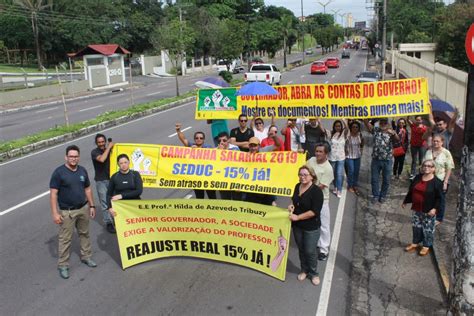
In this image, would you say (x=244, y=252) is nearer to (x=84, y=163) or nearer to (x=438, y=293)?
(x=438, y=293)

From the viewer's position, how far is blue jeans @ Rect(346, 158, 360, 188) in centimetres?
940

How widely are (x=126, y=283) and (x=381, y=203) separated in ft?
17.2

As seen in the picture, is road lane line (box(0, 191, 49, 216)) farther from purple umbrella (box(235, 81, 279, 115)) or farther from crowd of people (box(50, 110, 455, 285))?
purple umbrella (box(235, 81, 279, 115))

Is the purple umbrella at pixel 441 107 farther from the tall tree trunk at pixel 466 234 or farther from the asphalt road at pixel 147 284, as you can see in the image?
the tall tree trunk at pixel 466 234

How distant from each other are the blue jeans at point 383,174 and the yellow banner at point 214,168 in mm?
2986

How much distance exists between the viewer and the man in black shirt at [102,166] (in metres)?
7.49

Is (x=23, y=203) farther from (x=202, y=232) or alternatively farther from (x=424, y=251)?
(x=424, y=251)

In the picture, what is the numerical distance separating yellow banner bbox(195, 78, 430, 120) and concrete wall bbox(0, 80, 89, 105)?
25.6m

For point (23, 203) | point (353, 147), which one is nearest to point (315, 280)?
point (353, 147)

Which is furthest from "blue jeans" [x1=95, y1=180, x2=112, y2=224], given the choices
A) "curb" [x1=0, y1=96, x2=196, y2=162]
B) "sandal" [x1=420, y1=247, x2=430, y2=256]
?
"curb" [x1=0, y1=96, x2=196, y2=162]

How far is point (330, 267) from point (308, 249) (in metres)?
0.77

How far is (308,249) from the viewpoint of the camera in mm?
5840

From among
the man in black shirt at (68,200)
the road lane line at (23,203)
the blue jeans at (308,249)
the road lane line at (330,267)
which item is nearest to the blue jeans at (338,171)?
the road lane line at (330,267)

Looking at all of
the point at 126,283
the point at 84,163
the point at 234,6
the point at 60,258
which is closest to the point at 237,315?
the point at 126,283
